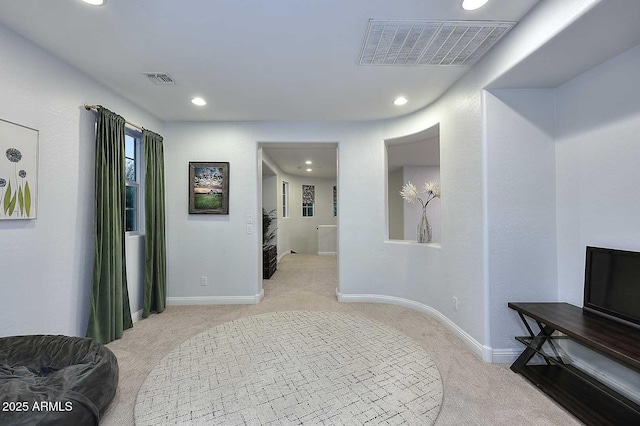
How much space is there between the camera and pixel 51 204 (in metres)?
2.22

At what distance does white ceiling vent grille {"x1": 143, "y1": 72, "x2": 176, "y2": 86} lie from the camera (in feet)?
8.07

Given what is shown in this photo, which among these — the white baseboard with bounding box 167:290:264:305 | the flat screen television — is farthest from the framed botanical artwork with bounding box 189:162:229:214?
the flat screen television

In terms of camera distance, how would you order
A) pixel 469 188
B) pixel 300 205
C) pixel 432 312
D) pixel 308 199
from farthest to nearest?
pixel 308 199 < pixel 300 205 < pixel 432 312 < pixel 469 188

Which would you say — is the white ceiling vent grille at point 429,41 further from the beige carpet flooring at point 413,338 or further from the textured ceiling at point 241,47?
the beige carpet flooring at point 413,338

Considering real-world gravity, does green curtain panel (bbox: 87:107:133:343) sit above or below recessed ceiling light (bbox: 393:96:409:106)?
below

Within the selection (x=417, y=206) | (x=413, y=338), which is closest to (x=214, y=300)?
(x=413, y=338)

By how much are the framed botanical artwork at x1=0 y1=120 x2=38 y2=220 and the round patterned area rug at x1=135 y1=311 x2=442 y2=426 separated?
1.55 metres

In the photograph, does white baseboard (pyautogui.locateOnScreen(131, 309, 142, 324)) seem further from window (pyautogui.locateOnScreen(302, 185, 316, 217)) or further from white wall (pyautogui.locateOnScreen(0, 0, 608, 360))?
window (pyautogui.locateOnScreen(302, 185, 316, 217))

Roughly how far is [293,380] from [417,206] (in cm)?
561

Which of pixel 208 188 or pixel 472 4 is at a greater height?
pixel 472 4

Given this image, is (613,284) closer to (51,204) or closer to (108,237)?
(108,237)

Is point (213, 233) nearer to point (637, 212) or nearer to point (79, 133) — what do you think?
point (79, 133)

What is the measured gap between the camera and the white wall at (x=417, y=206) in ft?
21.6

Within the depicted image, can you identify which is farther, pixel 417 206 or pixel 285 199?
pixel 285 199
